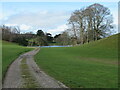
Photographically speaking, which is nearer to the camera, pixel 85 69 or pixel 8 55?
pixel 85 69

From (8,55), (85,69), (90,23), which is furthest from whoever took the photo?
(90,23)

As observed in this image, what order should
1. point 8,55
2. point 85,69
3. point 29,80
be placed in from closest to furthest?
point 29,80 → point 85,69 → point 8,55

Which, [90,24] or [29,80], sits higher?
[90,24]

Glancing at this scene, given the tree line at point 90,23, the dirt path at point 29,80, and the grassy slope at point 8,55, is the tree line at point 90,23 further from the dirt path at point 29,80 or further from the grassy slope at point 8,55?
the dirt path at point 29,80

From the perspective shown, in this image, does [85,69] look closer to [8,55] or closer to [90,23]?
[8,55]

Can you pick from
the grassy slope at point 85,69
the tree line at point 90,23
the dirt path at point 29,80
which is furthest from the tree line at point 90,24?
the dirt path at point 29,80

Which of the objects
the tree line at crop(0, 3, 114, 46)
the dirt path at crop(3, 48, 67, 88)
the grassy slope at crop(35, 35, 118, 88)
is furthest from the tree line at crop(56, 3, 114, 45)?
the dirt path at crop(3, 48, 67, 88)

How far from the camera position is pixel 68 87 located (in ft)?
25.7

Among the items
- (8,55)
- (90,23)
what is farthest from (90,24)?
(8,55)

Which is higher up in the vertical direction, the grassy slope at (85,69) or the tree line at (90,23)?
the tree line at (90,23)

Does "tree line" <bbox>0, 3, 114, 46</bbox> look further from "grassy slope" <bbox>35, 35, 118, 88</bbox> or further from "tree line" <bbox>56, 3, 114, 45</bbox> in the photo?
"grassy slope" <bbox>35, 35, 118, 88</bbox>

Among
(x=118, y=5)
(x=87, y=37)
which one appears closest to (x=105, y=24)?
(x=87, y=37)

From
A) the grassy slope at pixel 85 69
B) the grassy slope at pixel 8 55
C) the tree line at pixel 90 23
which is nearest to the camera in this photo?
the grassy slope at pixel 85 69

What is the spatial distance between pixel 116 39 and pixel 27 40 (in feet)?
235
